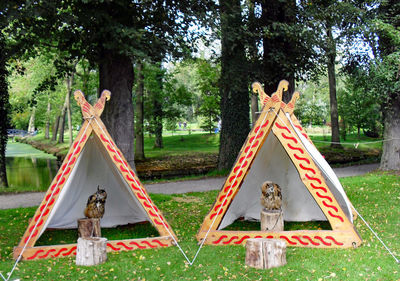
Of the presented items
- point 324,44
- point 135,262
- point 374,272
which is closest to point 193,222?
point 135,262

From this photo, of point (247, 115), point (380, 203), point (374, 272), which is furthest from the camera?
point (247, 115)

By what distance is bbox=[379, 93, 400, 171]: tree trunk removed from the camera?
612 inches

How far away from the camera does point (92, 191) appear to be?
8570 millimetres

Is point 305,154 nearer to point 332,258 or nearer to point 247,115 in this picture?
point 332,258

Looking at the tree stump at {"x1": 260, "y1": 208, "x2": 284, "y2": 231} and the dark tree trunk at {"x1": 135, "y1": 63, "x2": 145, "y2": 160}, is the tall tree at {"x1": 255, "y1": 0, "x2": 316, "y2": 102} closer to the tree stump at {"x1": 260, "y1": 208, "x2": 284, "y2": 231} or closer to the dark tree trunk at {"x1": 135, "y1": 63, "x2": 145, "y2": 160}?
the tree stump at {"x1": 260, "y1": 208, "x2": 284, "y2": 231}

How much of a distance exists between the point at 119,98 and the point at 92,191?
8.93 ft

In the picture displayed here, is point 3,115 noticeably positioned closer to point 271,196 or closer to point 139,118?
point 139,118

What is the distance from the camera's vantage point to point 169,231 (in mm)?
7086

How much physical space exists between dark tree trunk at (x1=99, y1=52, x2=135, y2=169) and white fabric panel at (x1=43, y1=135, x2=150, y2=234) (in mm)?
2101

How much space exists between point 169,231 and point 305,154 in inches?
100

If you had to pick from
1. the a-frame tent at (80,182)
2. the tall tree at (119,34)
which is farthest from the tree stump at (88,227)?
the tall tree at (119,34)

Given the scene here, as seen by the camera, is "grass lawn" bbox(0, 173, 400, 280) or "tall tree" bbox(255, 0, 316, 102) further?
"tall tree" bbox(255, 0, 316, 102)

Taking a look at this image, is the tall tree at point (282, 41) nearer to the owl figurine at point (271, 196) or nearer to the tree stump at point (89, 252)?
the owl figurine at point (271, 196)

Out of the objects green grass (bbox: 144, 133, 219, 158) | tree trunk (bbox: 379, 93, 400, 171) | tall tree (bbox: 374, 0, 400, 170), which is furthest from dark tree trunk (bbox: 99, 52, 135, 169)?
green grass (bbox: 144, 133, 219, 158)
